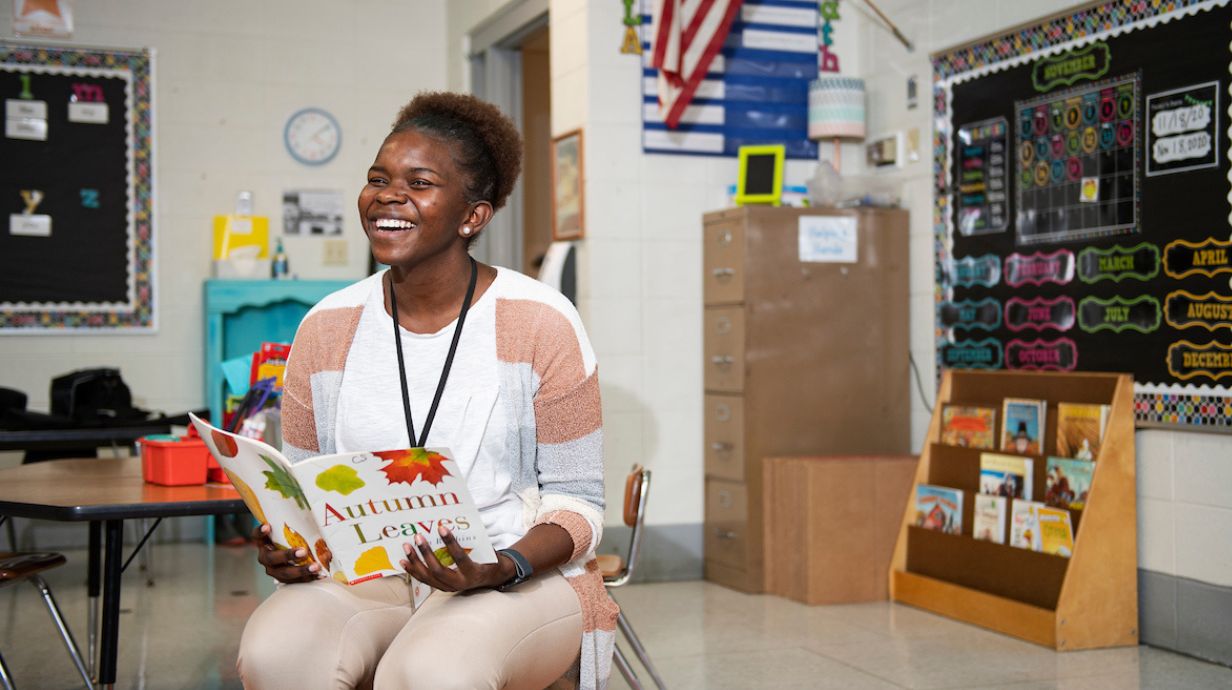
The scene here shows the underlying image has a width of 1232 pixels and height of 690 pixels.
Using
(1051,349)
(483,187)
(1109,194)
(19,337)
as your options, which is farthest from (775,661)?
(19,337)

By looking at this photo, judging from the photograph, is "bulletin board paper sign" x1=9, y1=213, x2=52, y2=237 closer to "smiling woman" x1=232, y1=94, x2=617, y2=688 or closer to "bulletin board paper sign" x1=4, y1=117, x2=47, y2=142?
"bulletin board paper sign" x1=4, y1=117, x2=47, y2=142

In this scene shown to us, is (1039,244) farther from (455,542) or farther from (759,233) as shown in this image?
(455,542)

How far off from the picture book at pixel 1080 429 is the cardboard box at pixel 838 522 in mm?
719

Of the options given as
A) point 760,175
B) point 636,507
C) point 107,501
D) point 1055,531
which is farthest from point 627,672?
point 760,175

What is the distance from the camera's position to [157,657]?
154 inches

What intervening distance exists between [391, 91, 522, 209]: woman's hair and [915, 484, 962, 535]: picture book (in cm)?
272

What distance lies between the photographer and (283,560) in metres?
1.95

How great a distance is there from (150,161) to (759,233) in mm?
3160

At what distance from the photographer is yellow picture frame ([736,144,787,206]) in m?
5.04

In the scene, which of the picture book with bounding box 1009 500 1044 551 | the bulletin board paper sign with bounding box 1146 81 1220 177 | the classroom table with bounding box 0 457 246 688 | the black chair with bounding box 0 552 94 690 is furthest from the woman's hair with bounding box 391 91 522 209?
the picture book with bounding box 1009 500 1044 551

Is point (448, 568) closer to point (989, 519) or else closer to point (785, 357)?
point (989, 519)

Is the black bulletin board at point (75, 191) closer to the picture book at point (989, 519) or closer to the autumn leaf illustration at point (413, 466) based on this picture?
the picture book at point (989, 519)

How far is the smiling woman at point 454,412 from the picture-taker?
6.23ft

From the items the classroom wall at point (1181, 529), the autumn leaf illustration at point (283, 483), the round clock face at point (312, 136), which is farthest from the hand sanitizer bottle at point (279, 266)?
the autumn leaf illustration at point (283, 483)
